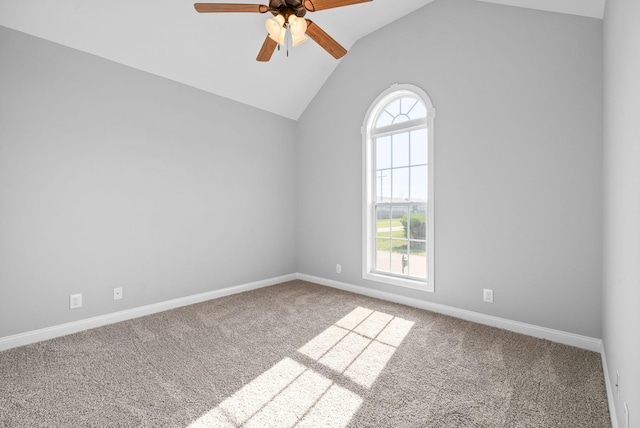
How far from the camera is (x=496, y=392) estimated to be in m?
1.83

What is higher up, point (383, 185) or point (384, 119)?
point (384, 119)

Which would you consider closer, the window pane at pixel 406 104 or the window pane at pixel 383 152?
the window pane at pixel 406 104

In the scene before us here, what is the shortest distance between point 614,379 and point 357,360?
4.72 ft

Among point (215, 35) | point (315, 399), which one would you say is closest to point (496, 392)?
point (315, 399)

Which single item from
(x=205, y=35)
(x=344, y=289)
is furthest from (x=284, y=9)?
(x=344, y=289)

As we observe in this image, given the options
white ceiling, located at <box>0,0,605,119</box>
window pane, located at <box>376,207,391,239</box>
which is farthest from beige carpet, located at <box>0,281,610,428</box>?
white ceiling, located at <box>0,0,605,119</box>

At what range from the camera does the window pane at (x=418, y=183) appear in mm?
3342

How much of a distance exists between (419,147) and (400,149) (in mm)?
240

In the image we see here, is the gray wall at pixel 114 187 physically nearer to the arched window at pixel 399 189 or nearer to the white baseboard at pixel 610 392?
the arched window at pixel 399 189

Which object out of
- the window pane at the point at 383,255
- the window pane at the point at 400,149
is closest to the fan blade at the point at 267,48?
the window pane at the point at 400,149

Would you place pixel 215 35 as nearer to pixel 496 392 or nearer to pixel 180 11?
pixel 180 11

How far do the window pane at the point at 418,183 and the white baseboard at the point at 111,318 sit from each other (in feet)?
7.62

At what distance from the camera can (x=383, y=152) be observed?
3705 mm

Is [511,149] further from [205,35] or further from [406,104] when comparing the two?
[205,35]
